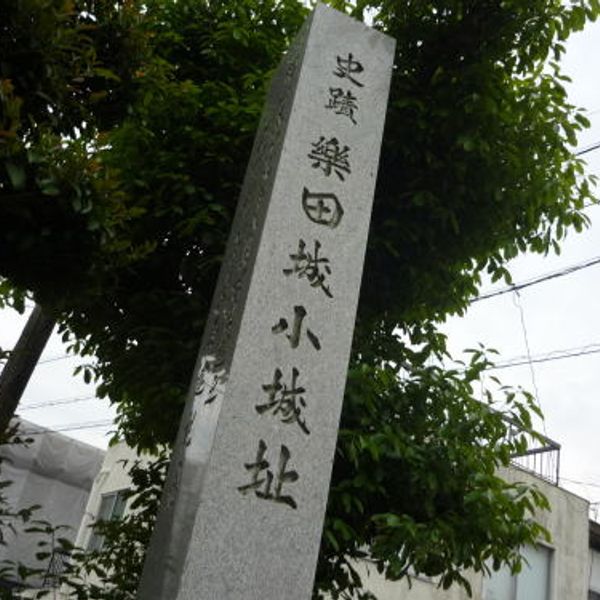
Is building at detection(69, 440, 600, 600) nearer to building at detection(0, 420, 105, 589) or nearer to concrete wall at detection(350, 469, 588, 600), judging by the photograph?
concrete wall at detection(350, 469, 588, 600)

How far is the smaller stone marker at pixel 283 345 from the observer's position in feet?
11.5

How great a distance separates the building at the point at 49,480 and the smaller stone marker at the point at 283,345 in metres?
13.7

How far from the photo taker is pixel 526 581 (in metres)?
12.1

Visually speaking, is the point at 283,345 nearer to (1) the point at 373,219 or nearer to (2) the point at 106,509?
(1) the point at 373,219

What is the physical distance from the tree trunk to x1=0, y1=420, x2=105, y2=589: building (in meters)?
10.7

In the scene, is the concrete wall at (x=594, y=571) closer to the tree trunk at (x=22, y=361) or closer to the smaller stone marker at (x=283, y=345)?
the tree trunk at (x=22, y=361)

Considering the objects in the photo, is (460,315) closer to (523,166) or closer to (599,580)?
(523,166)

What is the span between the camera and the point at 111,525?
625 centimetres

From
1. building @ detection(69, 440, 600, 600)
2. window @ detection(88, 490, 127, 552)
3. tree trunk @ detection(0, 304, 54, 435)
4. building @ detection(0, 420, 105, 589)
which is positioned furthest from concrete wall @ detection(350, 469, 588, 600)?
building @ detection(0, 420, 105, 589)

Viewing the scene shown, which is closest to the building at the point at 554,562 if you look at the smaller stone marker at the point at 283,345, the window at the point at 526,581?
the window at the point at 526,581

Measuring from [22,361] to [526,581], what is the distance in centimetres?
905

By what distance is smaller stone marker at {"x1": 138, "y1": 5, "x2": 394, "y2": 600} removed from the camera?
3.51 metres

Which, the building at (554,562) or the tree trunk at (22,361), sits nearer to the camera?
the tree trunk at (22,361)

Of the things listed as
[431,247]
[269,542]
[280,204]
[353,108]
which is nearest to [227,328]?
[280,204]
